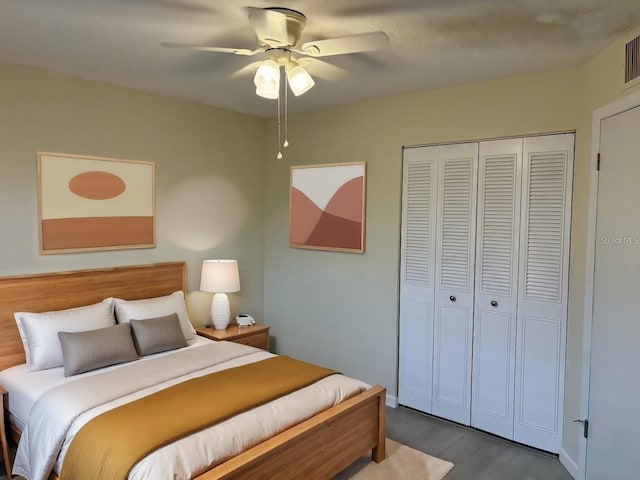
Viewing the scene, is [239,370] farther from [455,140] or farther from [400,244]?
[455,140]

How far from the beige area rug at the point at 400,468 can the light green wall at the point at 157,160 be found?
207 cm

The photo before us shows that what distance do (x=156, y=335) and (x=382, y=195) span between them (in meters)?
2.11

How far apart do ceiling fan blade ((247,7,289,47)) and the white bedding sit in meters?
1.89

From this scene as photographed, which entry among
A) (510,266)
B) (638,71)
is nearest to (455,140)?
(510,266)

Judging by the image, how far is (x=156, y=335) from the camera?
326 centimetres

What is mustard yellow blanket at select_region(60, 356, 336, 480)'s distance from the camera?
1977 mm

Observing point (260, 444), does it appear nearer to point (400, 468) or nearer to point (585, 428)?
point (400, 468)

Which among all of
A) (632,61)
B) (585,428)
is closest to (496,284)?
(585,428)

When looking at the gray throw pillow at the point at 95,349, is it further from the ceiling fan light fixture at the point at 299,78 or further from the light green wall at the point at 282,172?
the ceiling fan light fixture at the point at 299,78

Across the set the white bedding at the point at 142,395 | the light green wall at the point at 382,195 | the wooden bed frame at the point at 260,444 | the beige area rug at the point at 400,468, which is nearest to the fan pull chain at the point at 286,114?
the light green wall at the point at 382,195

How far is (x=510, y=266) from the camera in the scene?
3.22 m

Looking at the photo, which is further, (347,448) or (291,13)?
(347,448)

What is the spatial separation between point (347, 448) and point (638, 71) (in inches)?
100

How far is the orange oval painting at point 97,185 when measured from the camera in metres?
3.35
